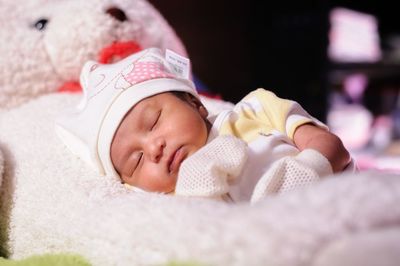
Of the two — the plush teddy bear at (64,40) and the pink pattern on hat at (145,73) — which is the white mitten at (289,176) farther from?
the plush teddy bear at (64,40)

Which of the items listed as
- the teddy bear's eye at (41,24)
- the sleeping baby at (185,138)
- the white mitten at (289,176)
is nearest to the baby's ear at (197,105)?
the sleeping baby at (185,138)

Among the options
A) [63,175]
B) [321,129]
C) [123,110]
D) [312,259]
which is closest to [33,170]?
[63,175]

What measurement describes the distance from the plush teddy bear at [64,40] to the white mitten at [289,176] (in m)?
0.51

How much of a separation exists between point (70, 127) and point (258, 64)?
1327 mm

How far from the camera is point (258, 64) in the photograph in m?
2.09

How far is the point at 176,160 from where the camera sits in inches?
28.7

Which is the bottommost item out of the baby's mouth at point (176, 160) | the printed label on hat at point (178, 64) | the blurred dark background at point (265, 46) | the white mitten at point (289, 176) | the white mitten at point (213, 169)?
the blurred dark background at point (265, 46)

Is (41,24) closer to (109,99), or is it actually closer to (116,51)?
(116,51)

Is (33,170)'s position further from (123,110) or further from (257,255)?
(257,255)

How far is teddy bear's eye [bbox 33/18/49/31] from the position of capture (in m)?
1.11

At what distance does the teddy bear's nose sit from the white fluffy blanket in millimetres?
355

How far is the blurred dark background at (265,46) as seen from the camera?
203 cm

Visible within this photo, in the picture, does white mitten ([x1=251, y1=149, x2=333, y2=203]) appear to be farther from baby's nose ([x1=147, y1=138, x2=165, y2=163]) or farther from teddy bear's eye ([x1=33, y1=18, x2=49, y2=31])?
teddy bear's eye ([x1=33, y1=18, x2=49, y2=31])

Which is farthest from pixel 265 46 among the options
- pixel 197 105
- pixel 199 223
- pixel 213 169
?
pixel 199 223
